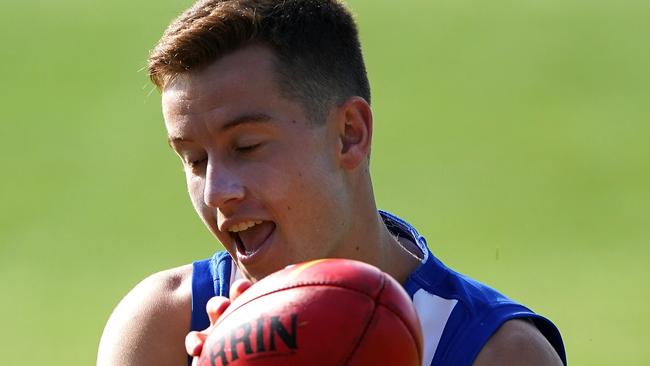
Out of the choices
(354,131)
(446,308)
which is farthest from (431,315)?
(354,131)

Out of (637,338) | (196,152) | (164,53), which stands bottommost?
(637,338)

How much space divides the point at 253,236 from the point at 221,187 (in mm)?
184

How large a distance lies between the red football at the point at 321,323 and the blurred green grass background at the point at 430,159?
5185 millimetres

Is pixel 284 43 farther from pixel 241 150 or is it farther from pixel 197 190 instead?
pixel 197 190

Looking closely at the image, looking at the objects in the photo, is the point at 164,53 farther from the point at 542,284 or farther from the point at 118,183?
the point at 118,183

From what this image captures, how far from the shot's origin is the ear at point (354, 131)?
11.3 ft

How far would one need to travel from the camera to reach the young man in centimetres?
320

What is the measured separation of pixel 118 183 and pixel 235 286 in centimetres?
769

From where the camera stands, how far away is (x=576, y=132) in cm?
1081

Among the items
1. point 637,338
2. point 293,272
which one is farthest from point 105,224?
point 293,272

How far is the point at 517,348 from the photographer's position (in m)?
3.34

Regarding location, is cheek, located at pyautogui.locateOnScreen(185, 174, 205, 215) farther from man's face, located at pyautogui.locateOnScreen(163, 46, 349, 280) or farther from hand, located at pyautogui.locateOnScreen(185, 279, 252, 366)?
hand, located at pyautogui.locateOnScreen(185, 279, 252, 366)

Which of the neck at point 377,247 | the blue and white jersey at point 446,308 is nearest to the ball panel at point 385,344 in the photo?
the blue and white jersey at point 446,308

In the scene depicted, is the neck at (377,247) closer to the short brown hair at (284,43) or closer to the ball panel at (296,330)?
the short brown hair at (284,43)
